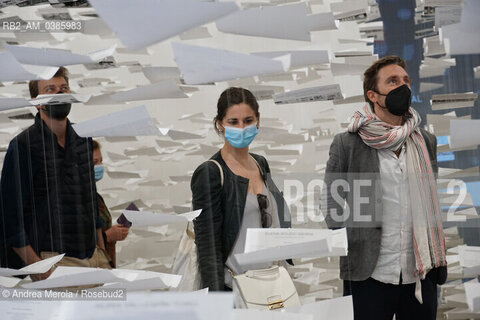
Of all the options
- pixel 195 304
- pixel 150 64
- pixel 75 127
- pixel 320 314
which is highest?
pixel 150 64

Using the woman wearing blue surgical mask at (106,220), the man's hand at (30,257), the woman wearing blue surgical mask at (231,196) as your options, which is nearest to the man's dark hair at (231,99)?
the woman wearing blue surgical mask at (231,196)

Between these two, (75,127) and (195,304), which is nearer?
(195,304)

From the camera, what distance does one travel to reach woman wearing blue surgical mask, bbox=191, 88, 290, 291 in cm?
183

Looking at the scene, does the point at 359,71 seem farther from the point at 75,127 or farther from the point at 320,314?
the point at 75,127

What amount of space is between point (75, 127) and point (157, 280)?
1.76ft

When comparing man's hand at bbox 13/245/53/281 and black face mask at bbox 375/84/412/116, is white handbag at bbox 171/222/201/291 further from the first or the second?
black face mask at bbox 375/84/412/116

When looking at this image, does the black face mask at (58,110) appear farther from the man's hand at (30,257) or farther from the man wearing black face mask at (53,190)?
the man's hand at (30,257)

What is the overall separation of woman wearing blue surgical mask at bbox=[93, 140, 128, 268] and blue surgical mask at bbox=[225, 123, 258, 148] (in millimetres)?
415

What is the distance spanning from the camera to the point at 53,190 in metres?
1.92

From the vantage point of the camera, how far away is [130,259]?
188 cm

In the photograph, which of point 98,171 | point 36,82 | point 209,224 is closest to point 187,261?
point 209,224

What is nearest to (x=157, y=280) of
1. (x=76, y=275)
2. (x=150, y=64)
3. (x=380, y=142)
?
(x=76, y=275)

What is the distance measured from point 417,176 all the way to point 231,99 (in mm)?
603

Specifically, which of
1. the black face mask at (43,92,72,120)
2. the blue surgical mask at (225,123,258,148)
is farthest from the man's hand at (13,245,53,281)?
the blue surgical mask at (225,123,258,148)
